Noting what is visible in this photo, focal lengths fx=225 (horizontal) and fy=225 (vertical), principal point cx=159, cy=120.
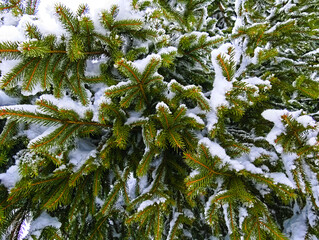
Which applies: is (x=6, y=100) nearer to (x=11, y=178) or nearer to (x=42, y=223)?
(x=11, y=178)

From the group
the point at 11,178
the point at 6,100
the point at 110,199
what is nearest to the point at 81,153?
the point at 110,199

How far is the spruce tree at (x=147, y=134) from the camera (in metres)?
1.64

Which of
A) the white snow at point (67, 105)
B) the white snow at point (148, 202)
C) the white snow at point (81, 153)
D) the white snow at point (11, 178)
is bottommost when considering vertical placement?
the white snow at point (148, 202)

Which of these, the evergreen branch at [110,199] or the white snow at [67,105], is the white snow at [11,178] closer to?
the white snow at [67,105]

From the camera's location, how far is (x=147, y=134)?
71.2 inches

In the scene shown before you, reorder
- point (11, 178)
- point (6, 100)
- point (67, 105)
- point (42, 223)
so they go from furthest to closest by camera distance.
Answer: point (6, 100)
point (42, 223)
point (11, 178)
point (67, 105)

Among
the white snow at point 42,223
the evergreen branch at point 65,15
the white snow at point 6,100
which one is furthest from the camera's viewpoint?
the white snow at point 6,100

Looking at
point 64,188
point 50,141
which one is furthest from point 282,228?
point 50,141

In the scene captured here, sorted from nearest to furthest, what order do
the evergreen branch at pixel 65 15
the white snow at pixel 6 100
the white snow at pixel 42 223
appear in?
the evergreen branch at pixel 65 15
the white snow at pixel 42 223
the white snow at pixel 6 100

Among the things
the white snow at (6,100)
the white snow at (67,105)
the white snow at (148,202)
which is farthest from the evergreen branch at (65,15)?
the white snow at (148,202)

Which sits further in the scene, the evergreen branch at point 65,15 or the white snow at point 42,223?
the white snow at point 42,223

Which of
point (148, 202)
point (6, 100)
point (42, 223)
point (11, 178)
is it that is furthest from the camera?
point (6, 100)

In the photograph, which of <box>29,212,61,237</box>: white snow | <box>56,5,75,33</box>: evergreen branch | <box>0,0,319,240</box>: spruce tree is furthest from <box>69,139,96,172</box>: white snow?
<box>56,5,75,33</box>: evergreen branch

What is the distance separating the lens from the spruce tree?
1645 mm
